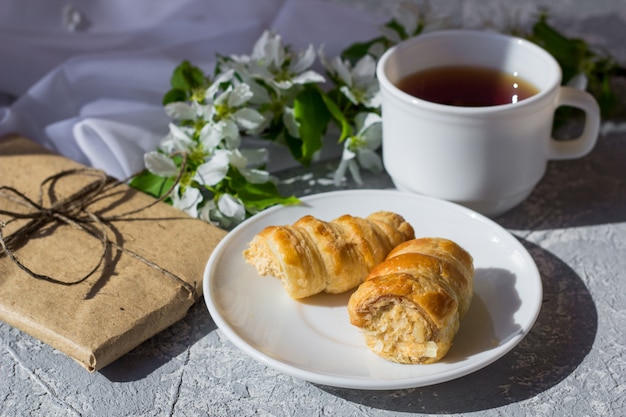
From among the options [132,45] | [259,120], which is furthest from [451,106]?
[132,45]

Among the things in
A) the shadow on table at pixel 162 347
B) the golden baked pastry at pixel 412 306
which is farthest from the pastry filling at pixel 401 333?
the shadow on table at pixel 162 347

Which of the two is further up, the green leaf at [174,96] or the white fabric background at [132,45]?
the green leaf at [174,96]

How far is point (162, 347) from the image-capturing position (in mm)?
986

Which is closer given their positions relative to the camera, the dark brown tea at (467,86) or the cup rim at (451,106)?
the cup rim at (451,106)

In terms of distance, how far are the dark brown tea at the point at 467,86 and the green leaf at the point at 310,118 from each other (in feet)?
0.44

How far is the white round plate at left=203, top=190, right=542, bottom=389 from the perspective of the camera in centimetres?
88

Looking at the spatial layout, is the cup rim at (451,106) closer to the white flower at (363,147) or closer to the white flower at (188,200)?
the white flower at (363,147)

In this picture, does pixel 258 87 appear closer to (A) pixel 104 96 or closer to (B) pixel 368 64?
(B) pixel 368 64

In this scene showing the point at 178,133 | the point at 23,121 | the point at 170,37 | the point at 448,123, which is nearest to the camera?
the point at 448,123

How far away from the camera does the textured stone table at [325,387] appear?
2.94 ft

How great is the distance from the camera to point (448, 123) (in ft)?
3.51

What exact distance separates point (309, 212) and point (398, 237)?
0.17 meters

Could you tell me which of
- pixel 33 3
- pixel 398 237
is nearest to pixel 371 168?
pixel 398 237

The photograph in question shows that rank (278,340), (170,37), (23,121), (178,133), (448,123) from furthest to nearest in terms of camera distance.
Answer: (170,37) < (23,121) < (178,133) < (448,123) < (278,340)
